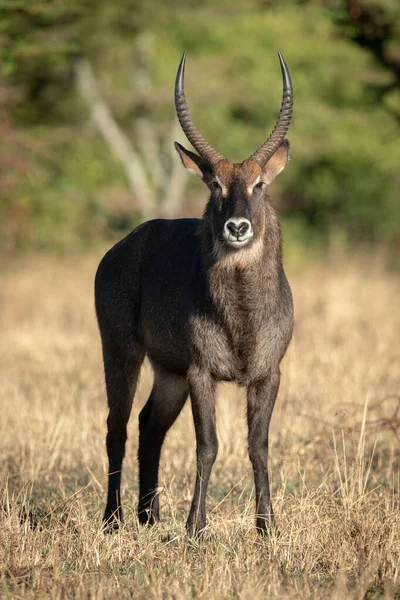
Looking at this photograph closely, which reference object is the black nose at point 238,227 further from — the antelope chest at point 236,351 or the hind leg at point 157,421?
the hind leg at point 157,421

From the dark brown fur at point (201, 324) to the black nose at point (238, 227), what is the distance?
8cm

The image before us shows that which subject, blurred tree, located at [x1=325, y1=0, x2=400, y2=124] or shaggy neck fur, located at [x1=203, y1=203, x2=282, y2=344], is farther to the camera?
blurred tree, located at [x1=325, y1=0, x2=400, y2=124]

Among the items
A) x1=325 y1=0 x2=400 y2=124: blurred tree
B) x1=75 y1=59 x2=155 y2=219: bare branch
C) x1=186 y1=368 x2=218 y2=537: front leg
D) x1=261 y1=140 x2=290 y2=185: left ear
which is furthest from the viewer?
x1=75 y1=59 x2=155 y2=219: bare branch

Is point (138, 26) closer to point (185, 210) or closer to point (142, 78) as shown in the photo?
point (142, 78)

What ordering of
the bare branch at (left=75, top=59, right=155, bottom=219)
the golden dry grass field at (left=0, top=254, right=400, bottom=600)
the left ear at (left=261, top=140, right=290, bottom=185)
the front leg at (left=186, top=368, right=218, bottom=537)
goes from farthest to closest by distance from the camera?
the bare branch at (left=75, top=59, right=155, bottom=219) < the left ear at (left=261, top=140, right=290, bottom=185) < the front leg at (left=186, top=368, right=218, bottom=537) < the golden dry grass field at (left=0, top=254, right=400, bottom=600)

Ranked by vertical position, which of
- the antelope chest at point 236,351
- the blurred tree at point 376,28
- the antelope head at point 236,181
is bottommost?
the antelope chest at point 236,351

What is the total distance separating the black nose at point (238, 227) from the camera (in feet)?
17.4

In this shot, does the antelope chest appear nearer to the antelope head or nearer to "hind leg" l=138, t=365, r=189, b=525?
the antelope head

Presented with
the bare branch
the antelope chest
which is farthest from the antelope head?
the bare branch

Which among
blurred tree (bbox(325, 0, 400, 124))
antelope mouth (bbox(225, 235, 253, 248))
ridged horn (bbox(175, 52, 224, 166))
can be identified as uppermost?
blurred tree (bbox(325, 0, 400, 124))

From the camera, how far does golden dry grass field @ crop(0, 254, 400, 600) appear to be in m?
4.50

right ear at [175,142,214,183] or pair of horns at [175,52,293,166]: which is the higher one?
pair of horns at [175,52,293,166]

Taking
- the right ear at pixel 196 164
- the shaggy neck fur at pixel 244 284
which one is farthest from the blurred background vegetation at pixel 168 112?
the shaggy neck fur at pixel 244 284

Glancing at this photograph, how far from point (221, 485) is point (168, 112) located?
1662cm
